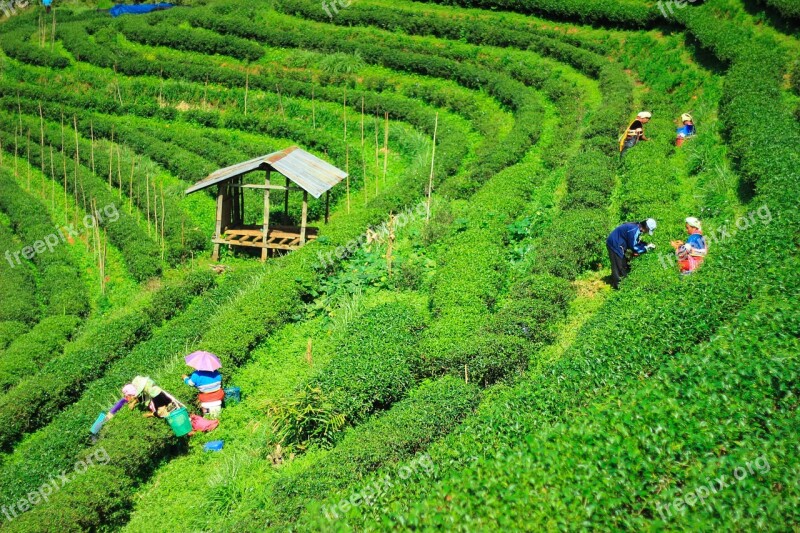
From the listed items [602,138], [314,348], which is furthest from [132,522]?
[602,138]

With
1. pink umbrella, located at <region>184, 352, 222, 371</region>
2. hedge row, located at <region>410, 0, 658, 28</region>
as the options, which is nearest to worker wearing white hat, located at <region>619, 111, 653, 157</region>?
pink umbrella, located at <region>184, 352, 222, 371</region>

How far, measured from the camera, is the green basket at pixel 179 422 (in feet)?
45.4

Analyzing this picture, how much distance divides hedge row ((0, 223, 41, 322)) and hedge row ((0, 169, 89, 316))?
12.7 inches

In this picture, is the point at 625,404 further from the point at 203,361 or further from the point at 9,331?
the point at 9,331

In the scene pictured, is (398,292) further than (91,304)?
No

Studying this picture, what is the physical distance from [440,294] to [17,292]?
13807mm

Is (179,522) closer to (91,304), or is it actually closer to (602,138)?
(91,304)

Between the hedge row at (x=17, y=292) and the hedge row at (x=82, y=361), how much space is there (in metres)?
2.24

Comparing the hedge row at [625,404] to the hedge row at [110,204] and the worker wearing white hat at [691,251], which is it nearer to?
the worker wearing white hat at [691,251]

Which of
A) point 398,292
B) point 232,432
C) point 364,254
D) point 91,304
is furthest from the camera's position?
point 91,304

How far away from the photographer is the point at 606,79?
30.9m

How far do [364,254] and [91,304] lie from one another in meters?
8.63

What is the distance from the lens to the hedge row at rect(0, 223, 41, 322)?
2205 cm

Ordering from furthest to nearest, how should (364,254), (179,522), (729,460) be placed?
(364,254), (179,522), (729,460)
